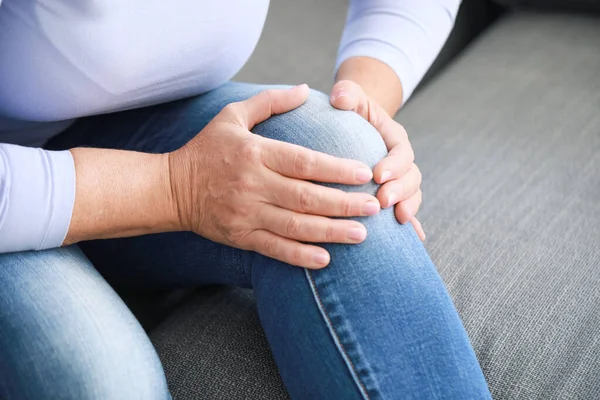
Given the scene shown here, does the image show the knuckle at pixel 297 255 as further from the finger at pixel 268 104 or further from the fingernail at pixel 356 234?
the finger at pixel 268 104

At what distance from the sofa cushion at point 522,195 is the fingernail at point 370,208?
0.24 metres

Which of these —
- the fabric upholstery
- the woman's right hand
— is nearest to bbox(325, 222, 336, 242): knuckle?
the woman's right hand

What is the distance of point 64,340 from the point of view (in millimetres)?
568

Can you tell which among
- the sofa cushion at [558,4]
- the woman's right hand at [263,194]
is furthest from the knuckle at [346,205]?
the sofa cushion at [558,4]

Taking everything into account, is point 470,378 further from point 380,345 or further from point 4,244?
point 4,244

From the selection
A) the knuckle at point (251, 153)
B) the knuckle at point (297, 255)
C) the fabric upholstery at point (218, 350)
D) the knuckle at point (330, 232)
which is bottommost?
the fabric upholstery at point (218, 350)

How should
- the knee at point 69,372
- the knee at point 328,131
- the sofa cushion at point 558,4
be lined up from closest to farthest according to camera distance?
the knee at point 69,372, the knee at point 328,131, the sofa cushion at point 558,4

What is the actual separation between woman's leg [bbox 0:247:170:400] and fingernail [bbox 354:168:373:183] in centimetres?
27

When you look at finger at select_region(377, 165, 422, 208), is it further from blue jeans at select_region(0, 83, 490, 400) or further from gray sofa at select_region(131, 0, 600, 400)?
gray sofa at select_region(131, 0, 600, 400)

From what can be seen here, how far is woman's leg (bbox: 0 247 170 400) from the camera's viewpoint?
1.83ft

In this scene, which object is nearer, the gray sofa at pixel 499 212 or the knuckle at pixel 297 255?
the knuckle at pixel 297 255

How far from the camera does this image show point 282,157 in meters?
0.64

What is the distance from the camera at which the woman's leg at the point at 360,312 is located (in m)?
0.58

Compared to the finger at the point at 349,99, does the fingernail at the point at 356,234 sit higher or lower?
lower
